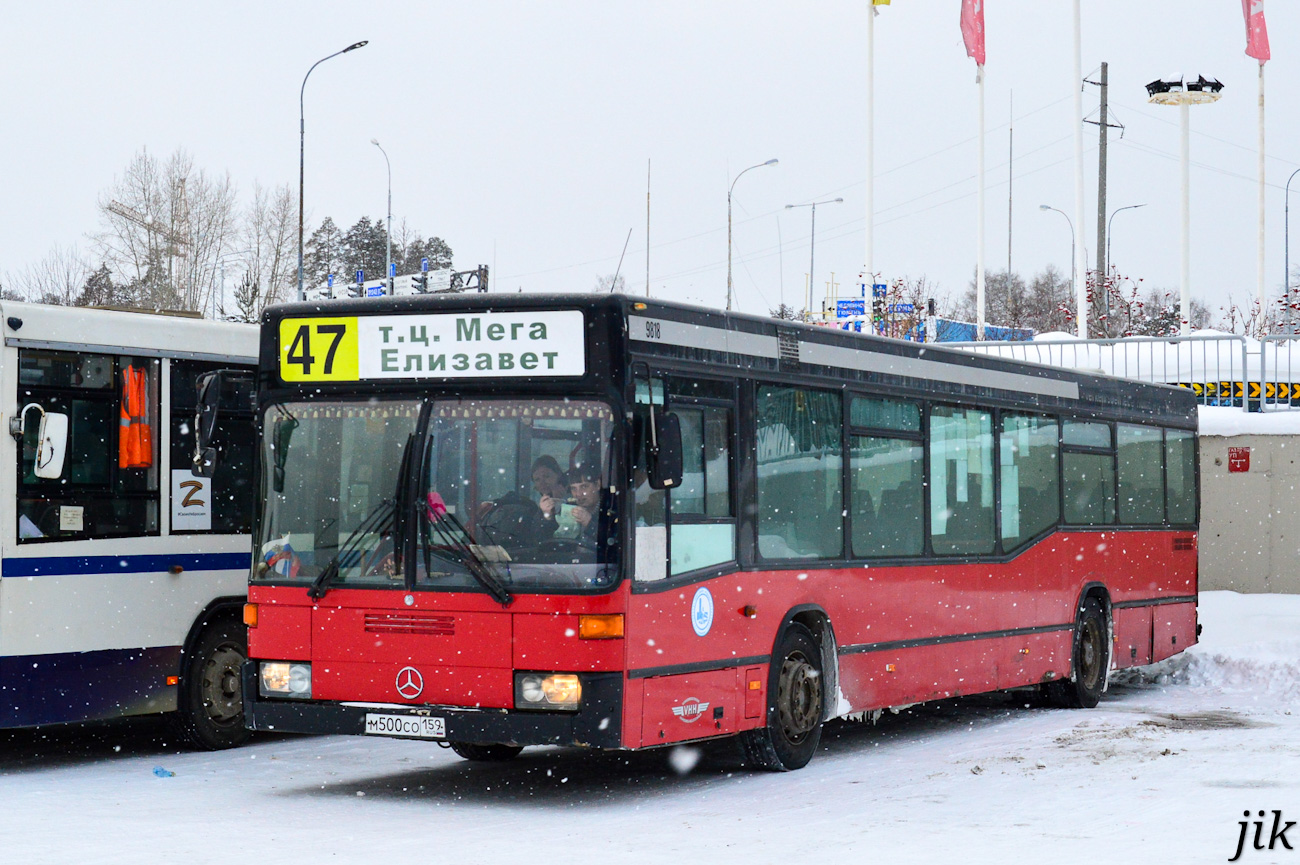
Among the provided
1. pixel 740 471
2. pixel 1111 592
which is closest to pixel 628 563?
pixel 740 471

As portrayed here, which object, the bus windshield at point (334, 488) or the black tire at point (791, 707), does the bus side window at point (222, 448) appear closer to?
the bus windshield at point (334, 488)

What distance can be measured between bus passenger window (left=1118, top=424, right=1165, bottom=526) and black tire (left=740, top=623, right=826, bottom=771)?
6.19 meters

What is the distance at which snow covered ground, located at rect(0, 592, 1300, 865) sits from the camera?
8531 mm

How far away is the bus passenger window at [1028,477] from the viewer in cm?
1483

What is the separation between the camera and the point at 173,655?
12320 millimetres

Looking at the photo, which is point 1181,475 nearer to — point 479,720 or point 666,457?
point 666,457

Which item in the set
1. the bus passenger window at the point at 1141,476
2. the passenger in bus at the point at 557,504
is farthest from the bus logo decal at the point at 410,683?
the bus passenger window at the point at 1141,476

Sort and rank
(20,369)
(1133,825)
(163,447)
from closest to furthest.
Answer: (1133,825) < (20,369) < (163,447)

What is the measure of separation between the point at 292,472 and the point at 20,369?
2158 mm

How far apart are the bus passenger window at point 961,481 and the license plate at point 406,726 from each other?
506cm

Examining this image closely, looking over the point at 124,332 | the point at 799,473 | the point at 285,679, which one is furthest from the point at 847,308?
the point at 285,679

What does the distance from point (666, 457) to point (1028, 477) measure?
246 inches

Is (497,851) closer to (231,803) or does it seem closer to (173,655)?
(231,803)

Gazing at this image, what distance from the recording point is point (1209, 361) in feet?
85.9
